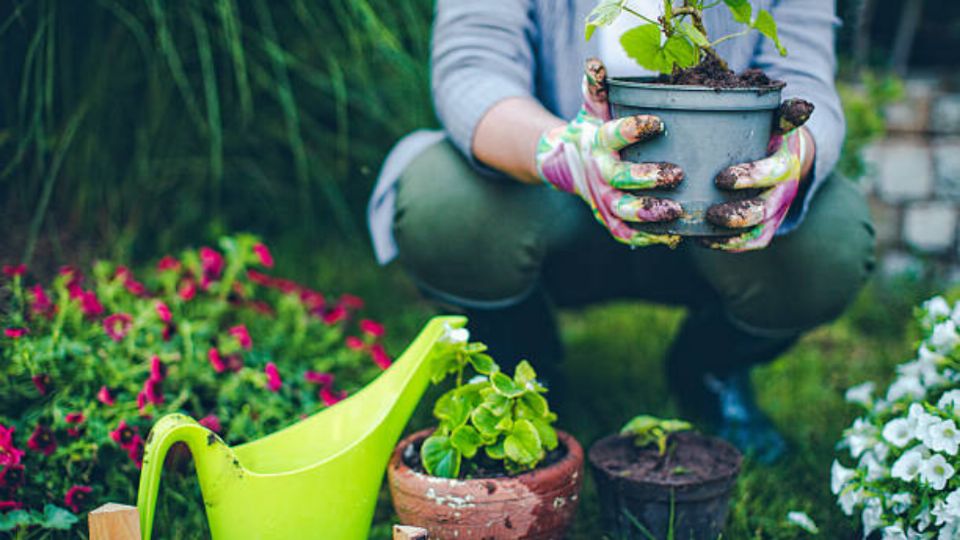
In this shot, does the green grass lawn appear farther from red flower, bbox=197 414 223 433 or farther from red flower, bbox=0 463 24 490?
red flower, bbox=0 463 24 490

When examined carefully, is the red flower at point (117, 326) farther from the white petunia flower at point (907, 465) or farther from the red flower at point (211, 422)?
the white petunia flower at point (907, 465)

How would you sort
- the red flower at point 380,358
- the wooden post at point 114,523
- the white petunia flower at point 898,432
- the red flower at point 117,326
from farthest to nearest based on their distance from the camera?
the red flower at point 380,358, the red flower at point 117,326, the white petunia flower at point 898,432, the wooden post at point 114,523

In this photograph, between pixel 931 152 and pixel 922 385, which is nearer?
pixel 922 385

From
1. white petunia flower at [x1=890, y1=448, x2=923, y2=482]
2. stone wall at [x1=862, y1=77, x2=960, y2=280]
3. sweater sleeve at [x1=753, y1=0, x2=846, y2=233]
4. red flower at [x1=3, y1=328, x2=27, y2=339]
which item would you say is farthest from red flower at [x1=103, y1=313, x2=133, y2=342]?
stone wall at [x1=862, y1=77, x2=960, y2=280]

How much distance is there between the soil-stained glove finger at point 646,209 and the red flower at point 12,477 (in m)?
0.78

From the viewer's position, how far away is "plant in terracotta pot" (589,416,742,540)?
3.62 ft

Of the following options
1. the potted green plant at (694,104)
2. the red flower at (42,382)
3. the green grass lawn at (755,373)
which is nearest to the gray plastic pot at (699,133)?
the potted green plant at (694,104)

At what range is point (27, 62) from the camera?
153cm

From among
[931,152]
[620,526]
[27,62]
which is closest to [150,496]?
[620,526]

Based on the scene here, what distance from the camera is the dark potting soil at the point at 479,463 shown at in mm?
1059

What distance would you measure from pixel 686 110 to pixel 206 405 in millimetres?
867

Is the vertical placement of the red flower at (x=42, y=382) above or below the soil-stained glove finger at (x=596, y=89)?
below

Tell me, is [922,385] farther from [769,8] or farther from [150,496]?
[150,496]

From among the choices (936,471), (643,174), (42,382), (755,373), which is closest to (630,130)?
(643,174)
